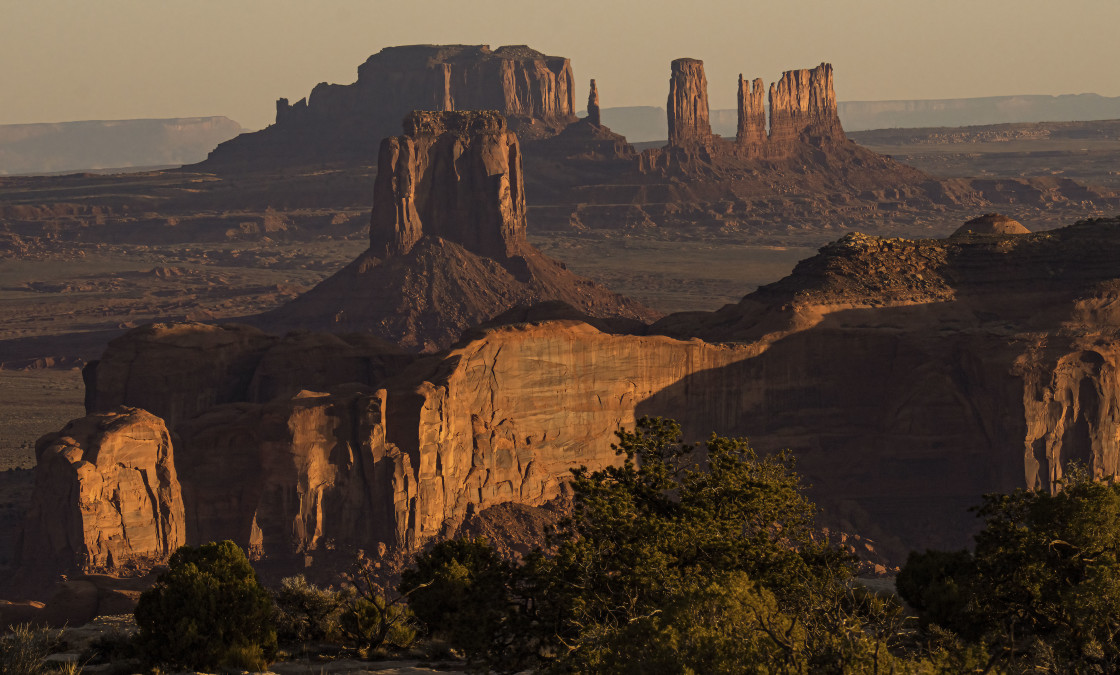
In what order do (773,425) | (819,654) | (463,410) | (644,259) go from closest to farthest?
1. (819,654)
2. (463,410)
3. (773,425)
4. (644,259)

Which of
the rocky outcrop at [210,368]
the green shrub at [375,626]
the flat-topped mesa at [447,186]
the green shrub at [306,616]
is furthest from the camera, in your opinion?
the flat-topped mesa at [447,186]

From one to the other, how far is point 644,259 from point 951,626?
160m

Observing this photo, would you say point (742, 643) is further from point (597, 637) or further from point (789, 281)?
point (789, 281)

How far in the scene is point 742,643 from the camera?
2628cm

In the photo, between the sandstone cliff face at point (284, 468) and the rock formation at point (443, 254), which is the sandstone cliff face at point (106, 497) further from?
the rock formation at point (443, 254)

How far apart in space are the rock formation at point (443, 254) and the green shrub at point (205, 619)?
9290cm

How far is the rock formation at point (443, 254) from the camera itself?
429 ft

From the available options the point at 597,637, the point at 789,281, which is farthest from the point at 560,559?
the point at 789,281

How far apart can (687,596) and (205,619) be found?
10.6 metres

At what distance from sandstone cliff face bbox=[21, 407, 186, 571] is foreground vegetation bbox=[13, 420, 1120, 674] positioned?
2070cm

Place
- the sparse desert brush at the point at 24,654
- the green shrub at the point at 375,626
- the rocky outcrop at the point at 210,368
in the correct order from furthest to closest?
the rocky outcrop at the point at 210,368 → the green shrub at the point at 375,626 → the sparse desert brush at the point at 24,654

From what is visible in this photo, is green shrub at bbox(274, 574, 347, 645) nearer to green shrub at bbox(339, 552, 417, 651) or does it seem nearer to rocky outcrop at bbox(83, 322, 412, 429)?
green shrub at bbox(339, 552, 417, 651)

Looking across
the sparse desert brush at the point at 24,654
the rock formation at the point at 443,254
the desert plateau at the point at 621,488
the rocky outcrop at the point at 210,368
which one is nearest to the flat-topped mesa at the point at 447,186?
the rock formation at the point at 443,254

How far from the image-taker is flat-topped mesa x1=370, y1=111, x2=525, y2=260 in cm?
13362
